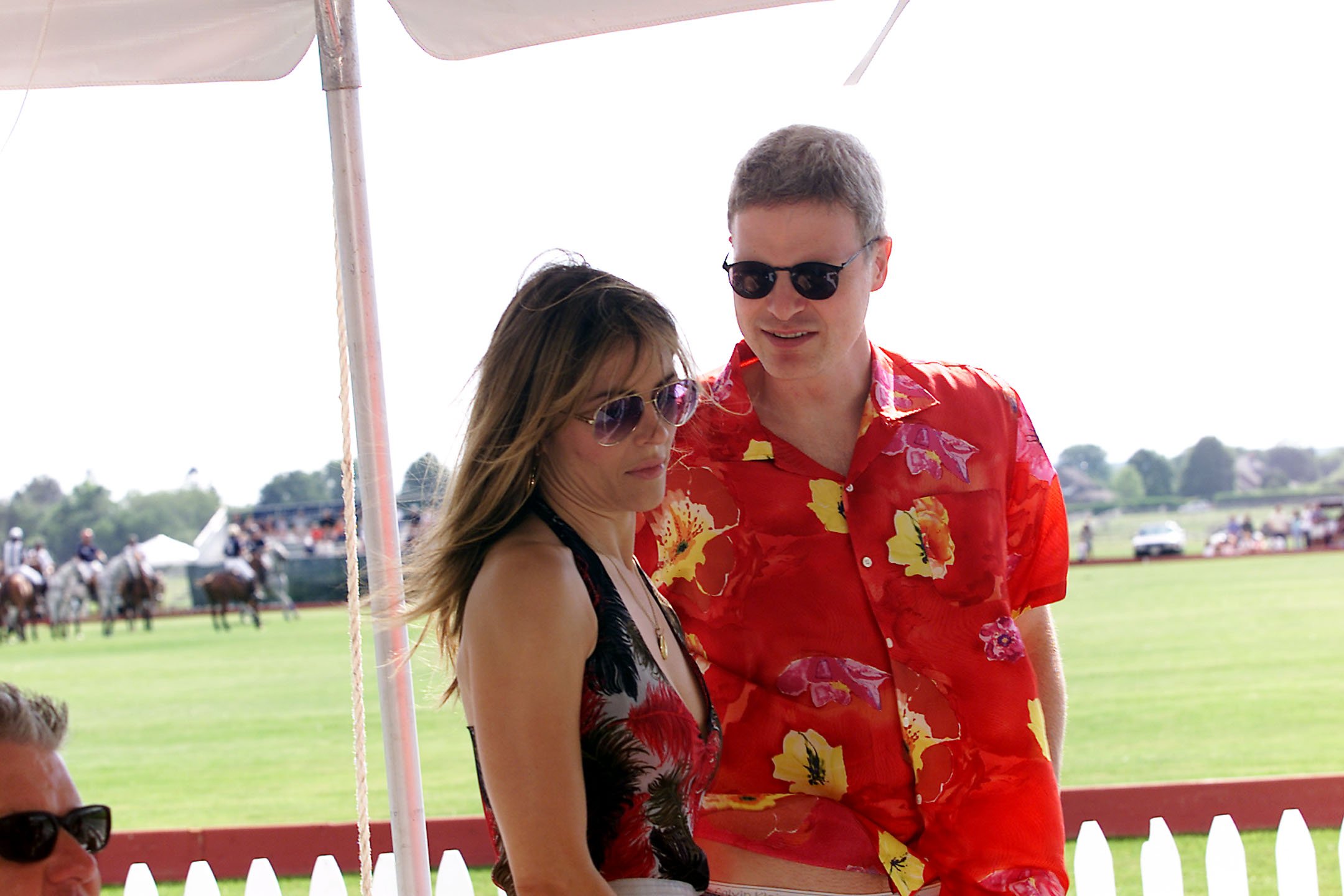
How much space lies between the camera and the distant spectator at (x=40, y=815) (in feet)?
4.01

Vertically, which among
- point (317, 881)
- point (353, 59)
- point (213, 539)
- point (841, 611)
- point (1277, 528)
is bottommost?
point (1277, 528)

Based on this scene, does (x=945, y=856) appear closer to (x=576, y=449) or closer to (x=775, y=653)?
(x=775, y=653)

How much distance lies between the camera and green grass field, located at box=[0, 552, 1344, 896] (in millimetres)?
10109

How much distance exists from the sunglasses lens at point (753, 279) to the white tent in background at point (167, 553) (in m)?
50.9

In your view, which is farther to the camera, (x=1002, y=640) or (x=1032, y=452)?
(x=1032, y=452)

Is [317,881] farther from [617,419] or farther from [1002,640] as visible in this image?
[617,419]

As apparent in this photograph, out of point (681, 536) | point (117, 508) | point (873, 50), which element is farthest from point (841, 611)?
point (117, 508)

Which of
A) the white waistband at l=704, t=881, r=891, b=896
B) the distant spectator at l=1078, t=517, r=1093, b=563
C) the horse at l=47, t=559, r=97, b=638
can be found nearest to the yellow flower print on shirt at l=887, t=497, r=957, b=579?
the white waistband at l=704, t=881, r=891, b=896

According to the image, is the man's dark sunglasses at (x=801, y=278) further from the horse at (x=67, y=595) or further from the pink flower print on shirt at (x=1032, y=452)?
the horse at (x=67, y=595)

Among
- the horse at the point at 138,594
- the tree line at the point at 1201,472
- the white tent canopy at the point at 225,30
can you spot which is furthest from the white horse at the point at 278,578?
the white tent canopy at the point at 225,30

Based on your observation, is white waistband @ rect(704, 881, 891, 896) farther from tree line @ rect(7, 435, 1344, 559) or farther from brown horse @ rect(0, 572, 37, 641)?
tree line @ rect(7, 435, 1344, 559)

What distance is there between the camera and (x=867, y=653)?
200cm

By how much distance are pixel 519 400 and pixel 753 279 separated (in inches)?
27.0

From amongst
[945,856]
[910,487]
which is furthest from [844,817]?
[910,487]
